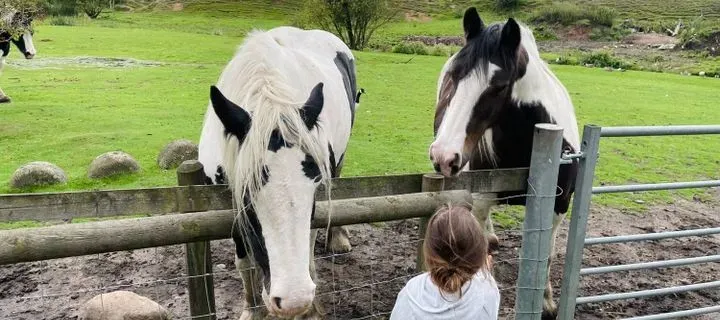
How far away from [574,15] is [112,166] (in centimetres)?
4920

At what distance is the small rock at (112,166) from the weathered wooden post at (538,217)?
20.1ft

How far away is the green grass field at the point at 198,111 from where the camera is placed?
325 inches

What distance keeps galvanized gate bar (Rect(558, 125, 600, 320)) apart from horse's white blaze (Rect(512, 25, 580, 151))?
773 millimetres

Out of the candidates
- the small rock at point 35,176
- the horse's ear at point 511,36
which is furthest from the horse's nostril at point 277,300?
the small rock at point 35,176

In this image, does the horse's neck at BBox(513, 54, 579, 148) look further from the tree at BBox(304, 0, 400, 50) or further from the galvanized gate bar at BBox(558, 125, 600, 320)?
the tree at BBox(304, 0, 400, 50)

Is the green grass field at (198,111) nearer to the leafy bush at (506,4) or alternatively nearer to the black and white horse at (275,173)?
the black and white horse at (275,173)

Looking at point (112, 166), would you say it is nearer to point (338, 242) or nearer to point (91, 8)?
point (338, 242)

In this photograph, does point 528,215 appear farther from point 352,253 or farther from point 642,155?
point 642,155

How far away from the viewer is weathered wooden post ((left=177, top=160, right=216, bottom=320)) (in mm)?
2596

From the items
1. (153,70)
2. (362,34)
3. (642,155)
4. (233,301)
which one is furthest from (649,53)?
(233,301)

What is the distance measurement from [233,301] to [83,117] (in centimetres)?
843

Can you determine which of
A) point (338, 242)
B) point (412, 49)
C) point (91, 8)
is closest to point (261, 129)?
point (338, 242)

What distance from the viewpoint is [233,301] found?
4.29m

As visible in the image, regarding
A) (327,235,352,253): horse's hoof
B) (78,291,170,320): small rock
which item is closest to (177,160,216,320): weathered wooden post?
(78,291,170,320): small rock
